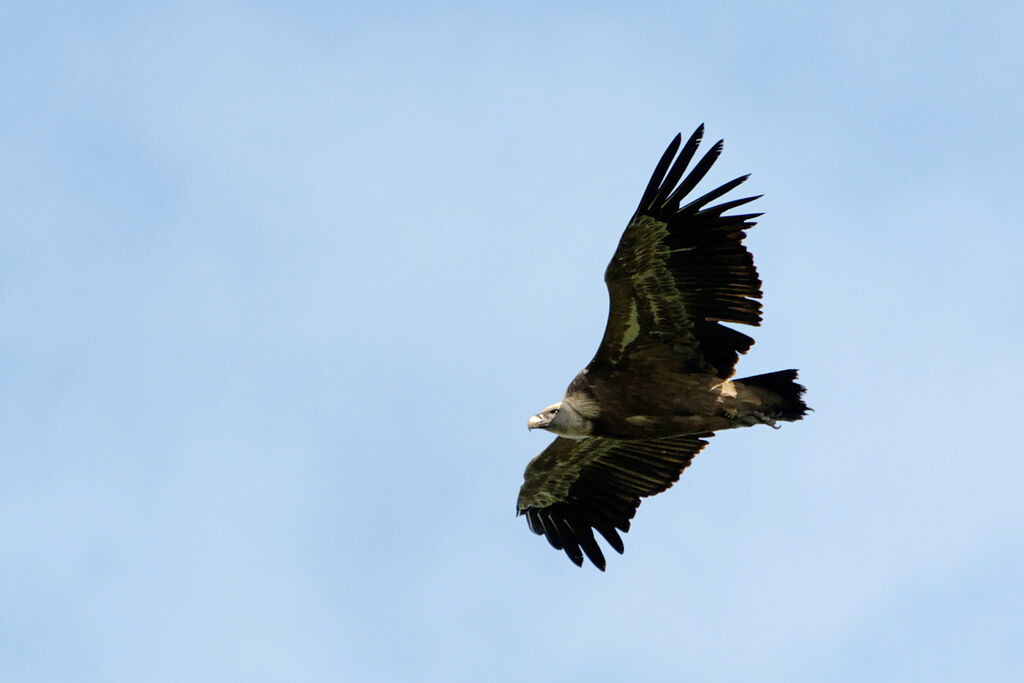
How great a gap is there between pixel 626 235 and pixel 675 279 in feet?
2.46

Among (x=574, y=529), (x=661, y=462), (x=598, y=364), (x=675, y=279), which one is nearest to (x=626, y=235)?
(x=675, y=279)

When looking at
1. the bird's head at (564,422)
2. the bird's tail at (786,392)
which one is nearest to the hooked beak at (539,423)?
the bird's head at (564,422)

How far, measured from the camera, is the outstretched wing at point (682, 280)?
13977 millimetres

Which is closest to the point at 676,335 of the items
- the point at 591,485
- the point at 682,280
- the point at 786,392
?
the point at 682,280

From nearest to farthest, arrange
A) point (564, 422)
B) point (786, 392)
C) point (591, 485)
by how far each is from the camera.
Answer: point (786, 392)
point (564, 422)
point (591, 485)

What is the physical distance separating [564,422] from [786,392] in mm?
2503

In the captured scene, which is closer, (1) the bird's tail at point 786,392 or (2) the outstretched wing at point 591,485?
(1) the bird's tail at point 786,392

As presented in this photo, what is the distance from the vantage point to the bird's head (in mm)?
15062

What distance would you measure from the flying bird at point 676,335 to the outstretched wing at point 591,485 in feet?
1.61

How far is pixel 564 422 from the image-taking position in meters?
15.1

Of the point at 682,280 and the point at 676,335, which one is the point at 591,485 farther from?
the point at 682,280

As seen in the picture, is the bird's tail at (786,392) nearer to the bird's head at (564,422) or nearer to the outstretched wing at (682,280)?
the outstretched wing at (682,280)

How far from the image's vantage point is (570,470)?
1691cm

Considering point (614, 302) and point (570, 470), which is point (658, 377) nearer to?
point (614, 302)
